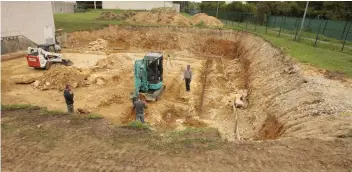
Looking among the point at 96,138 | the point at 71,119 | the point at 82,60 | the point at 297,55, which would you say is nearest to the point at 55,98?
the point at 71,119

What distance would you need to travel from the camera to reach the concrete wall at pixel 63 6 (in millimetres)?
50297

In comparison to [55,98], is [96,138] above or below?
above

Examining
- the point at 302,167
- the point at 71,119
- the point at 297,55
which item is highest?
the point at 297,55

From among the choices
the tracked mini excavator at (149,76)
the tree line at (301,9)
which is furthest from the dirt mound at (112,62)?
the tree line at (301,9)

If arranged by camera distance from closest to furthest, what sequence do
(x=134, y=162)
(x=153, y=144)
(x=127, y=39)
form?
(x=134, y=162) < (x=153, y=144) < (x=127, y=39)

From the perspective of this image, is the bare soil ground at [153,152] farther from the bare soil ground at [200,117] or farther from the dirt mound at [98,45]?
the dirt mound at [98,45]

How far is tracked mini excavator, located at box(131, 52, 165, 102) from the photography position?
12.5 m

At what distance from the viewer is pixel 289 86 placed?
1115 cm

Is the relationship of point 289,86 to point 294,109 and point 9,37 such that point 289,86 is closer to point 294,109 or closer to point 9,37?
point 294,109

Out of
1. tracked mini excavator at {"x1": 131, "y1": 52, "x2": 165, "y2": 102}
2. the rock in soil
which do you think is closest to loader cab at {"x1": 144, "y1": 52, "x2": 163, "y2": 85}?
tracked mini excavator at {"x1": 131, "y1": 52, "x2": 165, "y2": 102}

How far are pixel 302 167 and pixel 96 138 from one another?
5718 mm

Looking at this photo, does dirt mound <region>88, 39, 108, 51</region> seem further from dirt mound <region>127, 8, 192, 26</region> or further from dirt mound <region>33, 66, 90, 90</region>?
dirt mound <region>33, 66, 90, 90</region>

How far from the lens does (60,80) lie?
48.9 feet

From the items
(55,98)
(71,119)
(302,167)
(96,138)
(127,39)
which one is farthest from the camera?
(127,39)
